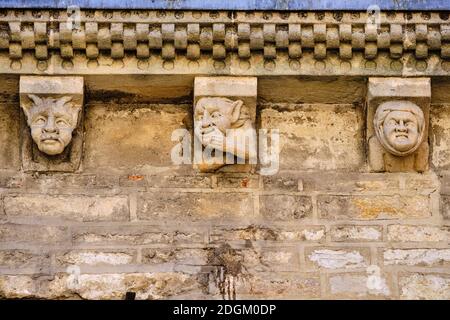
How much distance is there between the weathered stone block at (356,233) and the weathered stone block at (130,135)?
3.19 ft

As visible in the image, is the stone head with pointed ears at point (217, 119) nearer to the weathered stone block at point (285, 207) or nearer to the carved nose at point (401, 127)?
the weathered stone block at point (285, 207)

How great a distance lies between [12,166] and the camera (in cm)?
758

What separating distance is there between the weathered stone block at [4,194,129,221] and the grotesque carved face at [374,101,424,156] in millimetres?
1421

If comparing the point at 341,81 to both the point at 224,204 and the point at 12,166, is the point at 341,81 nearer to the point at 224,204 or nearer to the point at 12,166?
the point at 224,204

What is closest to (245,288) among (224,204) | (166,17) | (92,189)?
(224,204)

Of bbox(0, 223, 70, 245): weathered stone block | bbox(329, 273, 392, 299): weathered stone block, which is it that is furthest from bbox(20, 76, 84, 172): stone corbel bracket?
bbox(329, 273, 392, 299): weathered stone block

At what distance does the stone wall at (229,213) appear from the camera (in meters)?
7.29

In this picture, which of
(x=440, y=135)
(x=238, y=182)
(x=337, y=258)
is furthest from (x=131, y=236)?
(x=440, y=135)

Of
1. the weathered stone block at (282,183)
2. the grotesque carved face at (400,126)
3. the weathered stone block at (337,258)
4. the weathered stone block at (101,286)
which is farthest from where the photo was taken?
the weathered stone block at (282,183)

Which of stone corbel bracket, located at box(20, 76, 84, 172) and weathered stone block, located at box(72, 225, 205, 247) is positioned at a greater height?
stone corbel bracket, located at box(20, 76, 84, 172)

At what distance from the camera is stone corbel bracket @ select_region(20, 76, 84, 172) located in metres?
7.45

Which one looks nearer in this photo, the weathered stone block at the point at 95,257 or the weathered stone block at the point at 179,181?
the weathered stone block at the point at 95,257

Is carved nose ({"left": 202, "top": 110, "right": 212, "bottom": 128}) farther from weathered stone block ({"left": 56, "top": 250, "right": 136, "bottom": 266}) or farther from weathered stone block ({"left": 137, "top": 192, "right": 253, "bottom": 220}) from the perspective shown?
weathered stone block ({"left": 56, "top": 250, "right": 136, "bottom": 266})

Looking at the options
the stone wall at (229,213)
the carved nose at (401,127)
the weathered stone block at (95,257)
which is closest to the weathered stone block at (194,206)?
the stone wall at (229,213)
